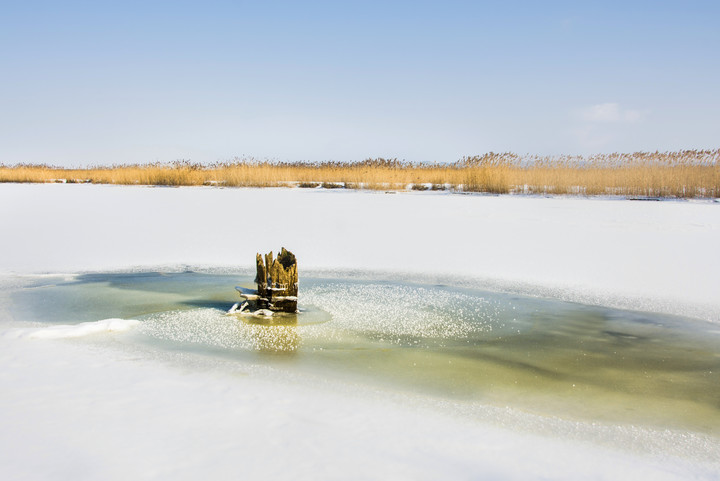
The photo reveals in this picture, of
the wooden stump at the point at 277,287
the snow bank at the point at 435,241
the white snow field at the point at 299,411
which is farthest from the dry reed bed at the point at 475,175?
the wooden stump at the point at 277,287

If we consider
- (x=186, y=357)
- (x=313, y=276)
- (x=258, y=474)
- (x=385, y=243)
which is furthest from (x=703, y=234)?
(x=258, y=474)

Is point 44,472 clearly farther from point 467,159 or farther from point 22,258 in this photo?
point 467,159

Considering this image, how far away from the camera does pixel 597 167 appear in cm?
1534

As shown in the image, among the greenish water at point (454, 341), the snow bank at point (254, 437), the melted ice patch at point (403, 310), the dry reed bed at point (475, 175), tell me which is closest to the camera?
the snow bank at point (254, 437)

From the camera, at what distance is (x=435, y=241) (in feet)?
25.8

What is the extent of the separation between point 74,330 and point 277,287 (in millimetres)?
1348

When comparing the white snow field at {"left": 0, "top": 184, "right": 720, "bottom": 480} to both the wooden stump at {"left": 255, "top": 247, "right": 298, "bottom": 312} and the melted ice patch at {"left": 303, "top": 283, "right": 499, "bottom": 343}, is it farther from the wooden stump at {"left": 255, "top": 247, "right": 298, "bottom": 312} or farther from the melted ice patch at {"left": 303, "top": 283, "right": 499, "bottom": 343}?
the wooden stump at {"left": 255, "top": 247, "right": 298, "bottom": 312}

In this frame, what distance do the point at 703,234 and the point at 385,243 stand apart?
4.29 m

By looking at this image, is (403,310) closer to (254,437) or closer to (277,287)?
(277,287)

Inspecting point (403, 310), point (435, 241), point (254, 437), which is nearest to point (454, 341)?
point (403, 310)

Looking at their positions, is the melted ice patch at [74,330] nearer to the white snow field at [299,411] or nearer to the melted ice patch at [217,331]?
the white snow field at [299,411]

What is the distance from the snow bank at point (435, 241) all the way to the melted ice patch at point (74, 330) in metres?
2.51

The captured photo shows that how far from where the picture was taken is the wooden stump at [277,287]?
14.1 ft

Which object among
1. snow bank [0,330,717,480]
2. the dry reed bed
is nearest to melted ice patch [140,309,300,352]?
snow bank [0,330,717,480]
